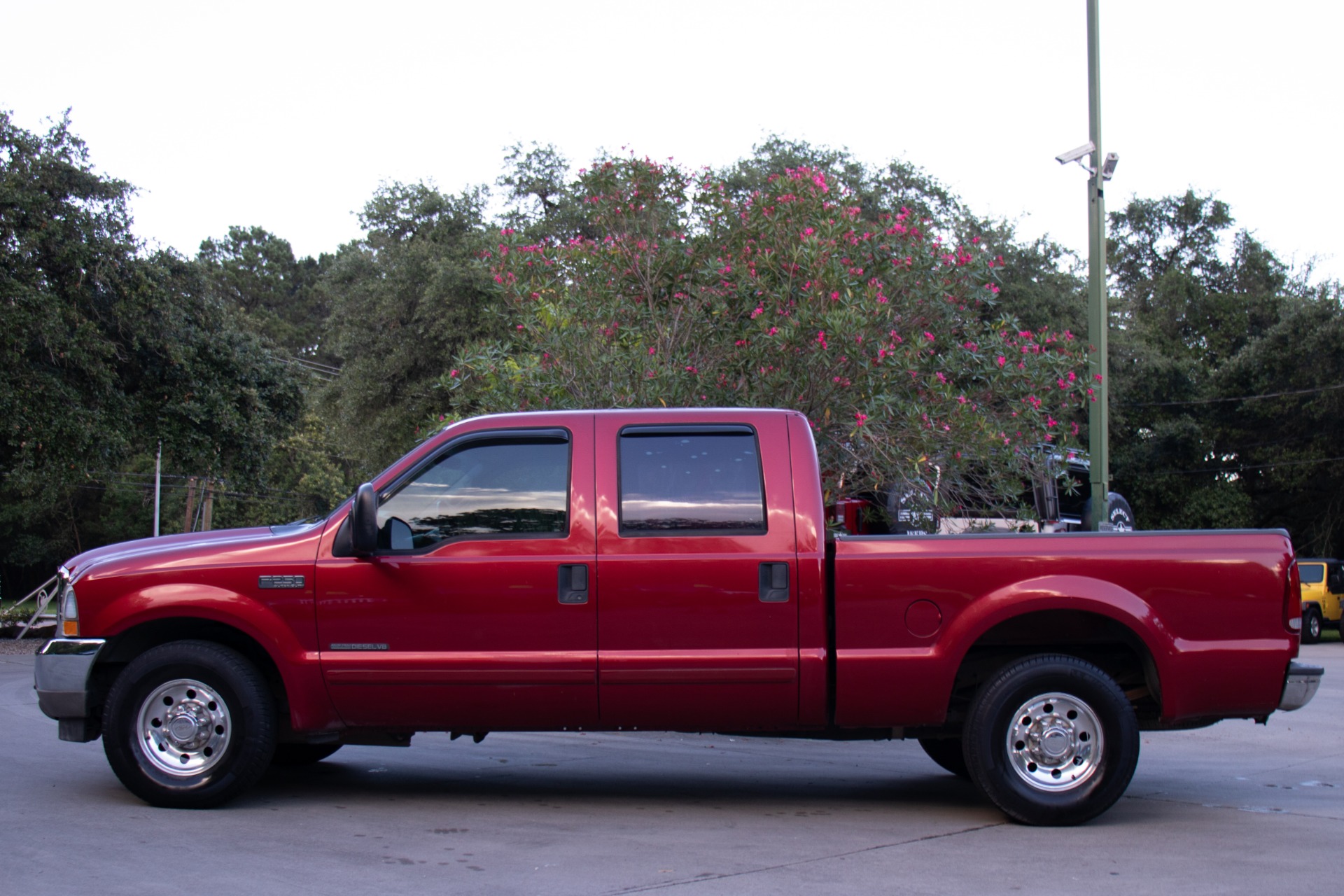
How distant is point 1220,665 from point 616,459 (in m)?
3.14

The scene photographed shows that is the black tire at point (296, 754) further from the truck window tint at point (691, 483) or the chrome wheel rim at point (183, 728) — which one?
the truck window tint at point (691, 483)

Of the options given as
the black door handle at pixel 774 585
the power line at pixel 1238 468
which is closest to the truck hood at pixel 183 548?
the black door handle at pixel 774 585

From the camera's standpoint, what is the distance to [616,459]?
6312 millimetres

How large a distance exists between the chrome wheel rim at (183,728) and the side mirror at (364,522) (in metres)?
1.10

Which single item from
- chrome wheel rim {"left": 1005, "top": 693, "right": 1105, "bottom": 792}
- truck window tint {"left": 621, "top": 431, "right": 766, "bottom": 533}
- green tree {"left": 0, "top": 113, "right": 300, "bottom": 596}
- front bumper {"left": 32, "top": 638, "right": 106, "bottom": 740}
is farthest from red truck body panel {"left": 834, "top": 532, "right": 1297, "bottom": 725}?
green tree {"left": 0, "top": 113, "right": 300, "bottom": 596}

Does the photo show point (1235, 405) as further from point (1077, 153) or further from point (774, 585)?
point (774, 585)

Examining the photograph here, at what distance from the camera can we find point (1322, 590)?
26016 millimetres

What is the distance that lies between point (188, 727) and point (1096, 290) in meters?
7.97

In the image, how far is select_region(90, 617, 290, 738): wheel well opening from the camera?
6367mm

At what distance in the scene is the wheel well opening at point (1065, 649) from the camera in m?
6.33

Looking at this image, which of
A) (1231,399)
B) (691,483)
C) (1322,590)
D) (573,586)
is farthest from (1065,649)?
(1231,399)

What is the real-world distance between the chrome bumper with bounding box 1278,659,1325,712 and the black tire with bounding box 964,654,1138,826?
2.50 ft

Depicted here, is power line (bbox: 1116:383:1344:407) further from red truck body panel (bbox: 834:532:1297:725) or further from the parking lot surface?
red truck body panel (bbox: 834:532:1297:725)

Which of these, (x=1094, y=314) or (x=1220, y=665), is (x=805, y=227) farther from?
(x=1220, y=665)
